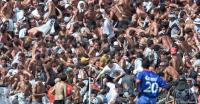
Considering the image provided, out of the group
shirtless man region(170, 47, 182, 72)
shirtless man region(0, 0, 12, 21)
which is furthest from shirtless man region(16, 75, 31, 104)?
shirtless man region(0, 0, 12, 21)

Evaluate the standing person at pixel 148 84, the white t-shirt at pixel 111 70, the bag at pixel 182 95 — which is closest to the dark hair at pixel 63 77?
the white t-shirt at pixel 111 70

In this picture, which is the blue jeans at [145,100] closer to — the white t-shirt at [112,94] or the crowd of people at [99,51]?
the crowd of people at [99,51]

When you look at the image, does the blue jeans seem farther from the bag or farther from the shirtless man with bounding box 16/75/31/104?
the shirtless man with bounding box 16/75/31/104

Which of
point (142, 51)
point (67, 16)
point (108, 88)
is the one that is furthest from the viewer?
point (67, 16)

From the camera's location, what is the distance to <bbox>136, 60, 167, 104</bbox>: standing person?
21.9m

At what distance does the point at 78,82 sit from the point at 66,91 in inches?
44.7

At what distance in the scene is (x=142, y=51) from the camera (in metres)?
28.2

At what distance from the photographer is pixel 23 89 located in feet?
89.1

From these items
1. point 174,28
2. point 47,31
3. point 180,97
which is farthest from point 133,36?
point 180,97

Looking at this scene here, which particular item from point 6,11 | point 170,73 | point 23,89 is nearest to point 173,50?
point 170,73

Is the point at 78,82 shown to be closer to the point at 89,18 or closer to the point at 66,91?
the point at 66,91

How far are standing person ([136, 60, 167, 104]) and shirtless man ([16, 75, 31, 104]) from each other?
17.0ft

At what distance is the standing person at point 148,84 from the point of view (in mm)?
21891

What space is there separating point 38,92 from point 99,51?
10.7ft
